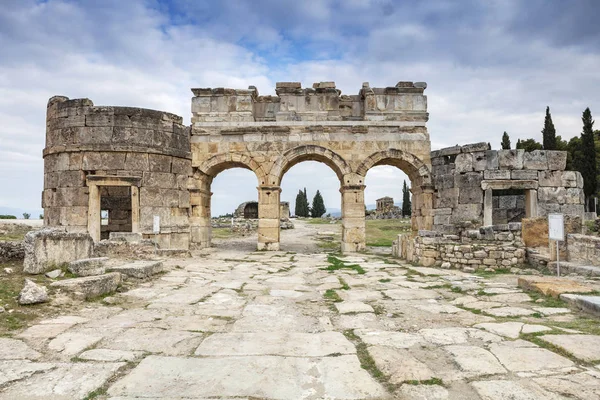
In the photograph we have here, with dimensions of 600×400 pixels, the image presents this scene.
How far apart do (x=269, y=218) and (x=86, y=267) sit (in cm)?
840

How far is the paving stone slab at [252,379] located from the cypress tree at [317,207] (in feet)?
166

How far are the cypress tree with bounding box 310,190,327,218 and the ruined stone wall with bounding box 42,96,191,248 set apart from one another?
134ft

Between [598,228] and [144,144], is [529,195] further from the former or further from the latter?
[144,144]

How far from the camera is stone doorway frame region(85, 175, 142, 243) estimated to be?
1236cm

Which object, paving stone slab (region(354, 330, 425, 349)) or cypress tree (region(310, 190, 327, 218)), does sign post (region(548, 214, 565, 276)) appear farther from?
cypress tree (region(310, 190, 327, 218))

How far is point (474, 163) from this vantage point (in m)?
13.3

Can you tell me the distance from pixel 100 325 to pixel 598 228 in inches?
456

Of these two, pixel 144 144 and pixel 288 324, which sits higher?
pixel 144 144

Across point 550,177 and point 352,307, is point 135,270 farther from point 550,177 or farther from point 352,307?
point 550,177

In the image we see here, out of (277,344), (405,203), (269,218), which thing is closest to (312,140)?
(269,218)

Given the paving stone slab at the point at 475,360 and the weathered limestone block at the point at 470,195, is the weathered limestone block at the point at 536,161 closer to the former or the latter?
the weathered limestone block at the point at 470,195

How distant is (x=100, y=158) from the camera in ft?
41.1

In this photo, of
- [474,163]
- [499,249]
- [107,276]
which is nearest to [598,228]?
[499,249]

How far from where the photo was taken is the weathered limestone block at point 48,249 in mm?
5820
